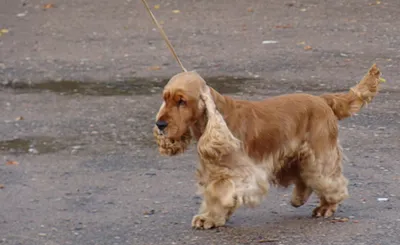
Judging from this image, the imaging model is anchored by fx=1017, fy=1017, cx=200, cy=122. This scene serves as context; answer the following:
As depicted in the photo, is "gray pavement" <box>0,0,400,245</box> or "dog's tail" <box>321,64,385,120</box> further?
"dog's tail" <box>321,64,385,120</box>

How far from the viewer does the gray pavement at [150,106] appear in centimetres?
628

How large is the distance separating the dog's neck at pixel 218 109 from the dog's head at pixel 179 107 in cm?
5

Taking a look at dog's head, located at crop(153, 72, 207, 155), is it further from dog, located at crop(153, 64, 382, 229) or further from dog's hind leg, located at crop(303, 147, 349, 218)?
dog's hind leg, located at crop(303, 147, 349, 218)

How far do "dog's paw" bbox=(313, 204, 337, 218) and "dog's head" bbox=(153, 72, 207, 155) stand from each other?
1141 millimetres

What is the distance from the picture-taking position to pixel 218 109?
591 cm

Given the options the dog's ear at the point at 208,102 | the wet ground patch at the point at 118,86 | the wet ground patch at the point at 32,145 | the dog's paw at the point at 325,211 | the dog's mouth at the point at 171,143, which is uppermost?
the dog's ear at the point at 208,102

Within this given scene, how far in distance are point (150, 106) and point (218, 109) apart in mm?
3663

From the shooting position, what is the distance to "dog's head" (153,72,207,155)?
5684 mm

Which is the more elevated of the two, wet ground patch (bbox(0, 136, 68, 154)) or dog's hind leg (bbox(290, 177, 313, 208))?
dog's hind leg (bbox(290, 177, 313, 208))

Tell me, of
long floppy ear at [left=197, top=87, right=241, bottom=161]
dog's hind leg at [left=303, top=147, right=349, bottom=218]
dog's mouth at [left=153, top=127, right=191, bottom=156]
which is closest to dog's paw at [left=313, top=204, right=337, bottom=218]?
dog's hind leg at [left=303, top=147, right=349, bottom=218]

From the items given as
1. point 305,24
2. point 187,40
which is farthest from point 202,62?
point 305,24

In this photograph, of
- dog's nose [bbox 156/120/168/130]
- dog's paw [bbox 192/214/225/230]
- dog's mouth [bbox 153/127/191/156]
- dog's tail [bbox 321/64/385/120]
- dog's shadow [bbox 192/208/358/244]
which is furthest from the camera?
dog's tail [bbox 321/64/385/120]

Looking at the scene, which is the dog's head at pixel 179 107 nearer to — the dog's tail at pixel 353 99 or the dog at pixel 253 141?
the dog at pixel 253 141

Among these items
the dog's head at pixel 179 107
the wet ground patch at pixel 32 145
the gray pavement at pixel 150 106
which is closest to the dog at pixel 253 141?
the dog's head at pixel 179 107
